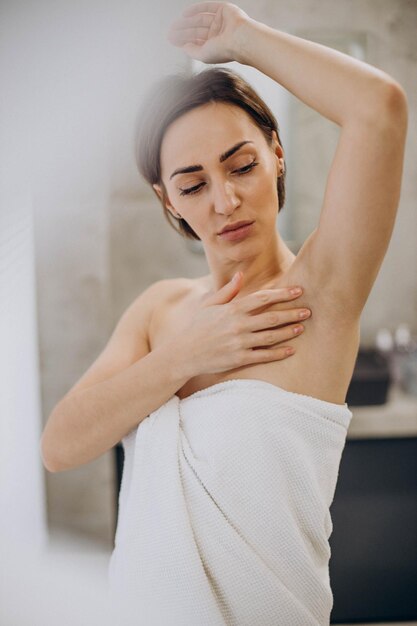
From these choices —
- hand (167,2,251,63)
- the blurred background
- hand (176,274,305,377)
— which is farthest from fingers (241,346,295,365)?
the blurred background

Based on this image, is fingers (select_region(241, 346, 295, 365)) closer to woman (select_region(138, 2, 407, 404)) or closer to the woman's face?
woman (select_region(138, 2, 407, 404))

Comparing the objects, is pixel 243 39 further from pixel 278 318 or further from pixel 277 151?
pixel 278 318

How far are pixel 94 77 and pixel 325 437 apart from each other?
3.86 feet

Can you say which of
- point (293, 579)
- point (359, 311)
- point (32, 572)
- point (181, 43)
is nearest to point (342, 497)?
point (32, 572)

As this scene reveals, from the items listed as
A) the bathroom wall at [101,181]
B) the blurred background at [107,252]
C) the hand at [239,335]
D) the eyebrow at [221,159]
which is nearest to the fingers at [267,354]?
the hand at [239,335]

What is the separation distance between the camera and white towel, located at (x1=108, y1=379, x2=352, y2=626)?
2.23 feet

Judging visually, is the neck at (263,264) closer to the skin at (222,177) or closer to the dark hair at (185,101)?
the skin at (222,177)

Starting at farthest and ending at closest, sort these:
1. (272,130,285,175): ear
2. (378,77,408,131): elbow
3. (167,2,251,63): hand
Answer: (272,130,285,175): ear, (167,2,251,63): hand, (378,77,408,131): elbow

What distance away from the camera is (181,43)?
28.2 inches

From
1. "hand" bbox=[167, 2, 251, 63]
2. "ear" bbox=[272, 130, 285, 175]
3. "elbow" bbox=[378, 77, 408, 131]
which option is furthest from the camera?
"ear" bbox=[272, 130, 285, 175]

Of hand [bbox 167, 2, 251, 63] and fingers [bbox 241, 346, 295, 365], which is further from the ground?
hand [bbox 167, 2, 251, 63]

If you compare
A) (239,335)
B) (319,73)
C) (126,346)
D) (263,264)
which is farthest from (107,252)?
(319,73)

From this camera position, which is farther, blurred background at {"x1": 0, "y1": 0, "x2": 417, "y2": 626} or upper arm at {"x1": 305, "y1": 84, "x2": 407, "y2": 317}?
blurred background at {"x1": 0, "y1": 0, "x2": 417, "y2": 626}

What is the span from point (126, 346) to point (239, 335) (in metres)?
0.26
